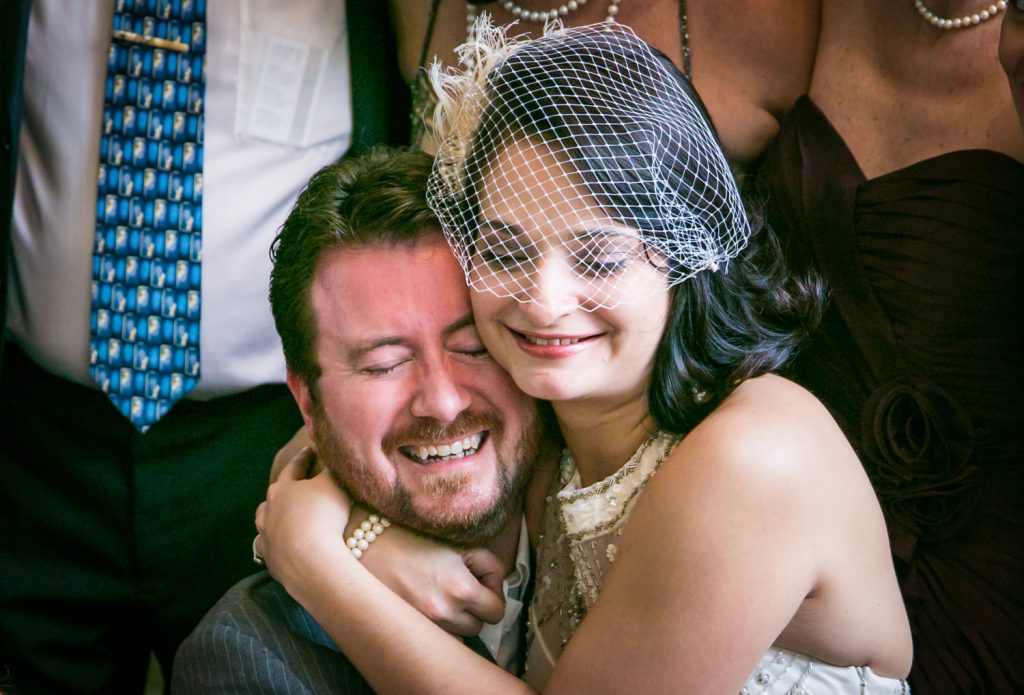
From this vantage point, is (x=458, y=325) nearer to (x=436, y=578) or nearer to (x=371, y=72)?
(x=436, y=578)

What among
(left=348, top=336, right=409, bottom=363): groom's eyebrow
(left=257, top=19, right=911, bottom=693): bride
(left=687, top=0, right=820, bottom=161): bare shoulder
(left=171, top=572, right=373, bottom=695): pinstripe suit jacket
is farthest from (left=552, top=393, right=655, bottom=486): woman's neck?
(left=687, top=0, right=820, bottom=161): bare shoulder

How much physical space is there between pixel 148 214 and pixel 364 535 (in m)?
0.87

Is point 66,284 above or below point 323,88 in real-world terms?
below

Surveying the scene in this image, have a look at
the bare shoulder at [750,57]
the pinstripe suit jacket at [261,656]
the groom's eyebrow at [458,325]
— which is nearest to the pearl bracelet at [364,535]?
the pinstripe suit jacket at [261,656]

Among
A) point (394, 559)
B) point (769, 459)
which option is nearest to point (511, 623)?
point (394, 559)

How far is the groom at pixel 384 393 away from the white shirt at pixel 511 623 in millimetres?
41

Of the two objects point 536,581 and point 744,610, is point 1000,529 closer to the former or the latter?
point 744,610

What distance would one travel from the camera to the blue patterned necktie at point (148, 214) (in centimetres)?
210

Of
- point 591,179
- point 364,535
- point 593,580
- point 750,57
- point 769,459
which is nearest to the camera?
point 769,459

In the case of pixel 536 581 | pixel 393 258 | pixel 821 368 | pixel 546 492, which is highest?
pixel 393 258

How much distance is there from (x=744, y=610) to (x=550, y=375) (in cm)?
45

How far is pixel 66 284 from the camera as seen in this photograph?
6.96 ft

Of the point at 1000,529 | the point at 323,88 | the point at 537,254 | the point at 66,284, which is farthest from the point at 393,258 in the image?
the point at 1000,529

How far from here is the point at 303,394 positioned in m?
1.82
